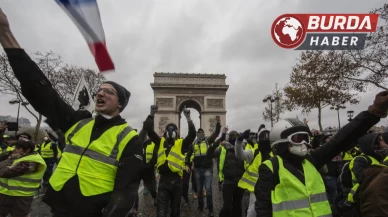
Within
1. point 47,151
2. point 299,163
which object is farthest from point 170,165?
point 47,151

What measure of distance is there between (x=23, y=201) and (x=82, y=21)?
3.57 m

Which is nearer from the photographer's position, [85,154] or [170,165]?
[85,154]

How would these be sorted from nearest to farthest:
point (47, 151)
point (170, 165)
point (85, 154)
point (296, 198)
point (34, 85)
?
point (34, 85)
point (85, 154)
point (296, 198)
point (170, 165)
point (47, 151)

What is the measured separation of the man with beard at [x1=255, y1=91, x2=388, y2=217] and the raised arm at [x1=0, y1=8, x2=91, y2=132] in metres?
1.45

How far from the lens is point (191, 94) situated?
137 ft

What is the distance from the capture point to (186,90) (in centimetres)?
4181

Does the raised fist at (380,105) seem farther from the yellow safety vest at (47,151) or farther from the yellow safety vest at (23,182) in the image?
the yellow safety vest at (47,151)

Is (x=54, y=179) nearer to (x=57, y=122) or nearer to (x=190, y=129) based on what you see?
(x=57, y=122)

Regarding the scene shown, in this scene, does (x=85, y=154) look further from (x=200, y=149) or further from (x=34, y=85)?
(x=200, y=149)

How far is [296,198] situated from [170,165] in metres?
3.16

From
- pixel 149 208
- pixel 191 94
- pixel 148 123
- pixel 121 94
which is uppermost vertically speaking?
pixel 191 94

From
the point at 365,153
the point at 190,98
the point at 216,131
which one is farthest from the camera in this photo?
the point at 190,98

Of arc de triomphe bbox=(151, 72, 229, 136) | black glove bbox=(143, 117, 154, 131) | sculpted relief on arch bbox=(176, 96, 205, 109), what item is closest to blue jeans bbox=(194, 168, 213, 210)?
black glove bbox=(143, 117, 154, 131)

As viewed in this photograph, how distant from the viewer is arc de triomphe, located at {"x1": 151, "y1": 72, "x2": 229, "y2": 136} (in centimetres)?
4069
